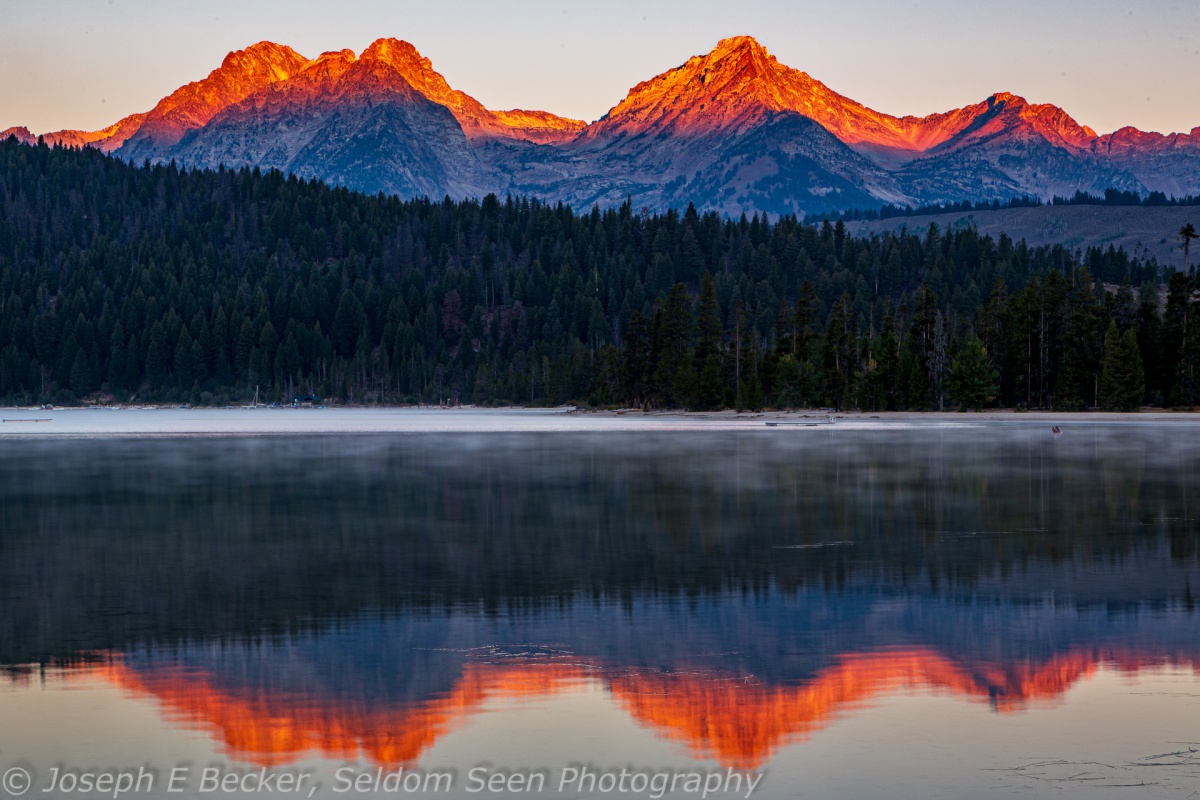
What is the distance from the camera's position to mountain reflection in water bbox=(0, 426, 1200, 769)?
18500 millimetres

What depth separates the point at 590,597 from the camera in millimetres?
26500

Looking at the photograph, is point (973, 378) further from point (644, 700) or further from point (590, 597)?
point (644, 700)

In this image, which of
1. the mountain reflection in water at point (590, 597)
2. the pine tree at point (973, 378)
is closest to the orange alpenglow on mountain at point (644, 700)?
the mountain reflection in water at point (590, 597)

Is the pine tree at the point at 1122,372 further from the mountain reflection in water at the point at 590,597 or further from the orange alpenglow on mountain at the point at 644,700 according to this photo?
the orange alpenglow on mountain at the point at 644,700

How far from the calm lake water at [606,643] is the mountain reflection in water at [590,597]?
10 centimetres

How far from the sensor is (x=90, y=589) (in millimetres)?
27812

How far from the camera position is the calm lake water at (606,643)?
1553 centimetres

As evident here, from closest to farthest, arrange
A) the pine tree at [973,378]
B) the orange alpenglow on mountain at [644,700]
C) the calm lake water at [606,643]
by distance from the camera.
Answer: the calm lake water at [606,643] < the orange alpenglow on mountain at [644,700] < the pine tree at [973,378]

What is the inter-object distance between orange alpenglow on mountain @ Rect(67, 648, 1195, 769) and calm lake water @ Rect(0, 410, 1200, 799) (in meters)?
0.06

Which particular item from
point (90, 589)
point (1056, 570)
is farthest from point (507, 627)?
point (1056, 570)

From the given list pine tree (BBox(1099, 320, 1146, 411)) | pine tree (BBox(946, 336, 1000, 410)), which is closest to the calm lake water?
pine tree (BBox(1099, 320, 1146, 411))

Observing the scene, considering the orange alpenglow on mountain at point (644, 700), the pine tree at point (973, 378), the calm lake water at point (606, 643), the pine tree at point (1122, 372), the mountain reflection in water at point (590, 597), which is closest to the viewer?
the calm lake water at point (606, 643)

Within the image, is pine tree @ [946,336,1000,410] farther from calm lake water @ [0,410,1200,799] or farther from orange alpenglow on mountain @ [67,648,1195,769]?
orange alpenglow on mountain @ [67,648,1195,769]

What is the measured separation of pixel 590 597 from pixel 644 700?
325 inches
